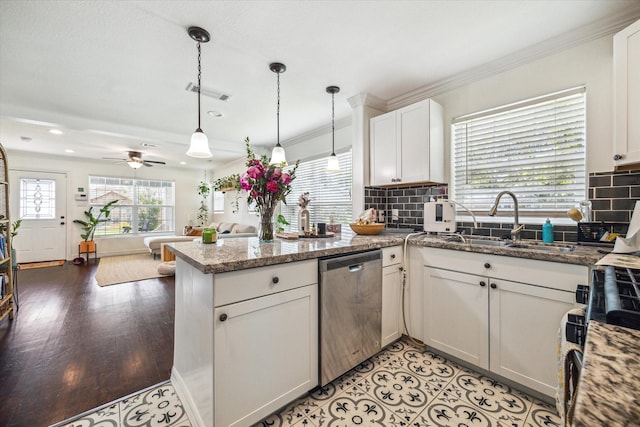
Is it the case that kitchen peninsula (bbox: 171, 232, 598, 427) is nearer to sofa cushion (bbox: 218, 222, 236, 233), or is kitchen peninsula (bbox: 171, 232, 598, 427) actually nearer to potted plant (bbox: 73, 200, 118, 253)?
sofa cushion (bbox: 218, 222, 236, 233)

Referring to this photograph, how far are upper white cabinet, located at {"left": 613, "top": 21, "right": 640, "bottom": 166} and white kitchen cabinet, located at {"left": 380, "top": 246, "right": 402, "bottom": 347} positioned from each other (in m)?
1.48

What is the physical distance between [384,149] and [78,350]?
3.30 m

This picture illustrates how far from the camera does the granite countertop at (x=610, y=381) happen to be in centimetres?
27

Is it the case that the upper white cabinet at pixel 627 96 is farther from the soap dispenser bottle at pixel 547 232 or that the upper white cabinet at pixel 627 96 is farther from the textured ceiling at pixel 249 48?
the soap dispenser bottle at pixel 547 232

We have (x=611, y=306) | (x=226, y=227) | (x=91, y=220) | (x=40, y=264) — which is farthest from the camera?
(x=226, y=227)

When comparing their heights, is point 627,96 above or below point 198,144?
above

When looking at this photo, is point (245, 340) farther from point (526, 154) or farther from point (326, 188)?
point (326, 188)

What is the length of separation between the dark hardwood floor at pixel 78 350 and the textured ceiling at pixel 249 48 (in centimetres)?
243

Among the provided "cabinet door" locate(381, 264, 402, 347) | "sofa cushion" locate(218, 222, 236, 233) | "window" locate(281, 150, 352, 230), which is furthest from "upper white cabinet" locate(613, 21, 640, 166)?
"sofa cushion" locate(218, 222, 236, 233)

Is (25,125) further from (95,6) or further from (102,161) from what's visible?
(95,6)

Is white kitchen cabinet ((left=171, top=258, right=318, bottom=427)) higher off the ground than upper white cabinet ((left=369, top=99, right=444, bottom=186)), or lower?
lower

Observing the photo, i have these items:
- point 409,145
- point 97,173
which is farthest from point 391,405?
point 97,173

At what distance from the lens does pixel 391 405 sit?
162cm

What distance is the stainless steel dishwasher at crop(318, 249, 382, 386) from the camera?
5.50 feet
